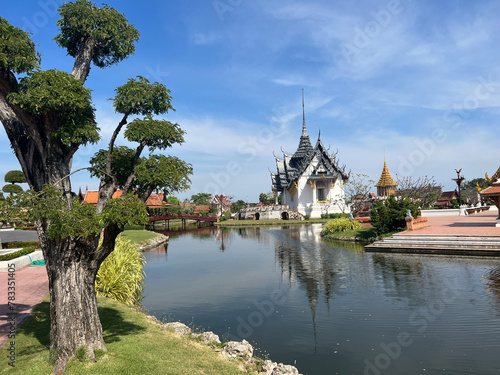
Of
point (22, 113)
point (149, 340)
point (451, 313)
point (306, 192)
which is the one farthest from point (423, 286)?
point (306, 192)

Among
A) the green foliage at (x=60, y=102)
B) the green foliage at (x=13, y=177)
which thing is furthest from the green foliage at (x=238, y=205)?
the green foliage at (x=60, y=102)

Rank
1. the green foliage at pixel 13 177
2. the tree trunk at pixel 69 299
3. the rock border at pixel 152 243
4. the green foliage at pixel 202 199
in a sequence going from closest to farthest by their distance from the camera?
the tree trunk at pixel 69 299 → the rock border at pixel 152 243 → the green foliage at pixel 13 177 → the green foliage at pixel 202 199

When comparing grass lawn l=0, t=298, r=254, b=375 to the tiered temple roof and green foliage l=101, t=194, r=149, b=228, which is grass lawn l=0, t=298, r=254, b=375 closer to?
green foliage l=101, t=194, r=149, b=228

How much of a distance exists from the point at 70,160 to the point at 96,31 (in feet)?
9.43

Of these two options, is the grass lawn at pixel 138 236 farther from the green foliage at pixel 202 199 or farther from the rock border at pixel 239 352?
the green foliage at pixel 202 199

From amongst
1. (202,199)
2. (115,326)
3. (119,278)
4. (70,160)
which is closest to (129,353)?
(115,326)

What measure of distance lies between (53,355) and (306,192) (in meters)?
57.4

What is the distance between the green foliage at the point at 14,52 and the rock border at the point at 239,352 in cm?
687

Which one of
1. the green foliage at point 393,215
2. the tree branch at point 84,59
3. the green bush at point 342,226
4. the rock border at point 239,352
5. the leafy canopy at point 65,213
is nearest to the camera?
the leafy canopy at point 65,213

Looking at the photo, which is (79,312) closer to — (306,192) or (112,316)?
(112,316)

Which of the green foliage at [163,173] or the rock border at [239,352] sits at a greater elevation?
the green foliage at [163,173]

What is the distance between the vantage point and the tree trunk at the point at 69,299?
6254 mm

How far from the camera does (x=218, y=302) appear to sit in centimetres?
1290

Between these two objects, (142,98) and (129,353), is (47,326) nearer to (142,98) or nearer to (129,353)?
(129,353)
